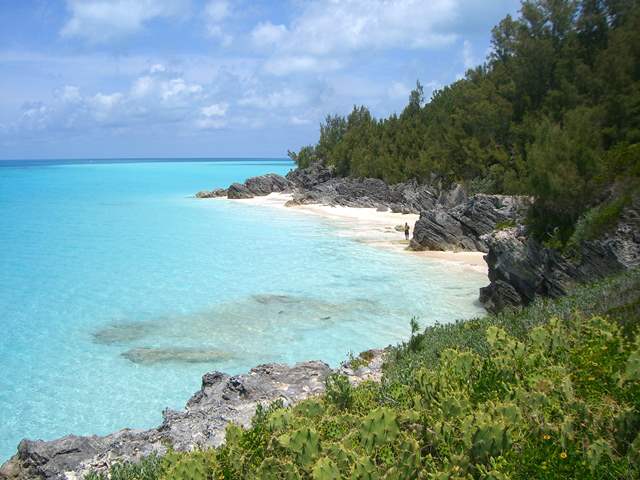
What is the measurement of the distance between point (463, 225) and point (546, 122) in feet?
33.7

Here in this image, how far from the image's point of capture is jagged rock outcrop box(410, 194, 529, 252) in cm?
3672

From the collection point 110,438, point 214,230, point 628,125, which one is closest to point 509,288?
point 110,438

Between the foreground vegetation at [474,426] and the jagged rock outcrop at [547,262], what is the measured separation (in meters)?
8.82

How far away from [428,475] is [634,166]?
17.0m

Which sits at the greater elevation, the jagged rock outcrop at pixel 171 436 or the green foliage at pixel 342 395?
the green foliage at pixel 342 395

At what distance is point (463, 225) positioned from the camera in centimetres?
3778

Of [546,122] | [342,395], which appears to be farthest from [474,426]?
[546,122]

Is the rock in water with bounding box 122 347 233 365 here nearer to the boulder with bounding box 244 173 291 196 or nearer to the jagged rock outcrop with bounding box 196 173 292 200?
the jagged rock outcrop with bounding box 196 173 292 200

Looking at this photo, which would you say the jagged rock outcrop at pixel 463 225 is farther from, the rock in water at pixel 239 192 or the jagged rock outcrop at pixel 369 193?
the rock in water at pixel 239 192

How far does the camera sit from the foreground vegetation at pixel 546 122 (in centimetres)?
2050

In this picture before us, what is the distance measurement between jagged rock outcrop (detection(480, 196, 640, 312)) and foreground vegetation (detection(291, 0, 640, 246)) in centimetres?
92

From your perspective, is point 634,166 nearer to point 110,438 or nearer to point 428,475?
point 428,475

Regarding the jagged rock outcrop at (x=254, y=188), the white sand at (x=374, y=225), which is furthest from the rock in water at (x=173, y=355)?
the jagged rock outcrop at (x=254, y=188)

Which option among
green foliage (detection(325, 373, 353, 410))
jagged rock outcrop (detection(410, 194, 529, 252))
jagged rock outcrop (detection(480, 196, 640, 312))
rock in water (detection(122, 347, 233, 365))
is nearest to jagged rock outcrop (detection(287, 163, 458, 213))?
jagged rock outcrop (detection(410, 194, 529, 252))
